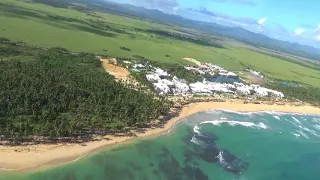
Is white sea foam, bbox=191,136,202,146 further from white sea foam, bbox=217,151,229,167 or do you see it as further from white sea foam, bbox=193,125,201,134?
white sea foam, bbox=217,151,229,167

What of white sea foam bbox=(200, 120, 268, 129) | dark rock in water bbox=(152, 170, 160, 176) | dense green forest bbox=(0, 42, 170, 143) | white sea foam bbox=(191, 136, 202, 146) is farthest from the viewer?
white sea foam bbox=(200, 120, 268, 129)

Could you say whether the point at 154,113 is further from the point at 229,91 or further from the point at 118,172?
the point at 229,91

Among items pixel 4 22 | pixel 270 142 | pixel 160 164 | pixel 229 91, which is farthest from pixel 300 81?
pixel 4 22

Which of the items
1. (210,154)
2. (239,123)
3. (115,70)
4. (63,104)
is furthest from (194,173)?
(115,70)

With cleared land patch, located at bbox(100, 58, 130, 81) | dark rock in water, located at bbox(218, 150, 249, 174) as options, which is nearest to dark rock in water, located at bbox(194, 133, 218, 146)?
dark rock in water, located at bbox(218, 150, 249, 174)

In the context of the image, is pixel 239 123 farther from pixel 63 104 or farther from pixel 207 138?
pixel 63 104

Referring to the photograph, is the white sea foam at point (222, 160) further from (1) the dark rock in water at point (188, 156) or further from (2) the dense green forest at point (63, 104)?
(2) the dense green forest at point (63, 104)
